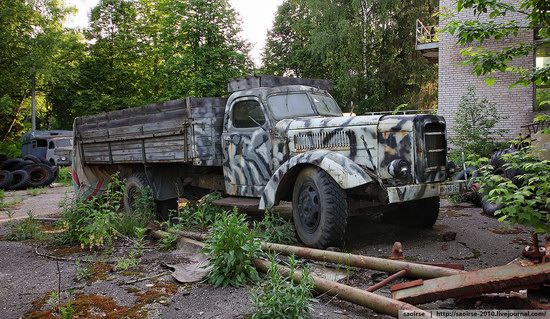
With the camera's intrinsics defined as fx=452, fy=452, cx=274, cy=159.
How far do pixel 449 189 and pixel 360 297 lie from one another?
2.66 metres

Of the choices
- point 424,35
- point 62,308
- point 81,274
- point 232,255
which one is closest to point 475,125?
point 424,35

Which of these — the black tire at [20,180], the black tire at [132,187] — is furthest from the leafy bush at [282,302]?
the black tire at [20,180]

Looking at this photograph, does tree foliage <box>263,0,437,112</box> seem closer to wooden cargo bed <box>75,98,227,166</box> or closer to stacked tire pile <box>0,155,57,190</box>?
stacked tire pile <box>0,155,57,190</box>

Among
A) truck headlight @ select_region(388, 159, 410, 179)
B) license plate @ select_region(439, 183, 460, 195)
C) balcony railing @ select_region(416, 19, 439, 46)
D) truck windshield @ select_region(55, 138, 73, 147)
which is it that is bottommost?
license plate @ select_region(439, 183, 460, 195)

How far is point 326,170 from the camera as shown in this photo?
513cm

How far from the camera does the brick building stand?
450 inches

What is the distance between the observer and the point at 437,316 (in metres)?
2.92

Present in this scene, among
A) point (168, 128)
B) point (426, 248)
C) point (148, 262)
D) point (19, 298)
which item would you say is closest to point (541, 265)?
point (426, 248)

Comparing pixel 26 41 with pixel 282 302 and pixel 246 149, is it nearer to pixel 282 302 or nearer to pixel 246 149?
pixel 246 149

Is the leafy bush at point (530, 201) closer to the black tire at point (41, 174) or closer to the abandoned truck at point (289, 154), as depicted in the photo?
the abandoned truck at point (289, 154)

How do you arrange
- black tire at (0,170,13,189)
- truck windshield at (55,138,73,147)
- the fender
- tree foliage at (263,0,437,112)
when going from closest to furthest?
the fender
black tire at (0,170,13,189)
tree foliage at (263,0,437,112)
truck windshield at (55,138,73,147)

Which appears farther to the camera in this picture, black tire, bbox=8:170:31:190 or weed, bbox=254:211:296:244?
black tire, bbox=8:170:31:190

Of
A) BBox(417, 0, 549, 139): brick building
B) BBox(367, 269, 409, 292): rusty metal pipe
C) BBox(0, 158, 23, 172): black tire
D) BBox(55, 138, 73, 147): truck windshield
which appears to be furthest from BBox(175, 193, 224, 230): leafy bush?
BBox(55, 138, 73, 147): truck windshield

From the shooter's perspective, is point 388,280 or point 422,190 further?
point 422,190
